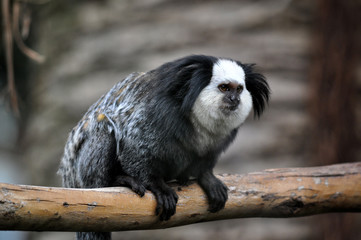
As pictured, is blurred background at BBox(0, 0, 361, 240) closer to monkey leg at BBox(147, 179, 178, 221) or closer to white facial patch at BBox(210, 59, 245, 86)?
white facial patch at BBox(210, 59, 245, 86)

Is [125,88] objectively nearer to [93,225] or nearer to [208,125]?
[208,125]

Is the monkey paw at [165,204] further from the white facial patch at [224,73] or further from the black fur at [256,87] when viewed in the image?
the black fur at [256,87]

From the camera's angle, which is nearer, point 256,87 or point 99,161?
point 99,161

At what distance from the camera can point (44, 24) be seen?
6.39 meters

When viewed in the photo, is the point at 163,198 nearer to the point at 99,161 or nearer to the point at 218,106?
the point at 99,161

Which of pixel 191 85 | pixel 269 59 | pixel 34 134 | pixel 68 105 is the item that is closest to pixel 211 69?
pixel 191 85

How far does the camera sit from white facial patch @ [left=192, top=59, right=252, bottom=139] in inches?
131

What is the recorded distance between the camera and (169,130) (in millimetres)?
3230

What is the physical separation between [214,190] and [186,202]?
20 centimetres

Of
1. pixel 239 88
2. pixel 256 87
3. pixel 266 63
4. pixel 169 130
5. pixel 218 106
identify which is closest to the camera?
pixel 169 130

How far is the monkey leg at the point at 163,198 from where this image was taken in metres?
3.08

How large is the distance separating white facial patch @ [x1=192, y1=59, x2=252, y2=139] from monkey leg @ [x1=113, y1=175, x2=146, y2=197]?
21.8 inches

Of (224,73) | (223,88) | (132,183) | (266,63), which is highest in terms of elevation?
(224,73)

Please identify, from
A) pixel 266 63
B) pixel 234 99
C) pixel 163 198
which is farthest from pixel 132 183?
pixel 266 63
